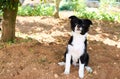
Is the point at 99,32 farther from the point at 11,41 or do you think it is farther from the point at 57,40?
the point at 11,41

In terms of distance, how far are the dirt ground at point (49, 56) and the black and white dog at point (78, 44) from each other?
0.77 feet

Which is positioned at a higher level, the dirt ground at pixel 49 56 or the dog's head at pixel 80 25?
the dog's head at pixel 80 25

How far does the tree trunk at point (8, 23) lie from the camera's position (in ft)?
24.4

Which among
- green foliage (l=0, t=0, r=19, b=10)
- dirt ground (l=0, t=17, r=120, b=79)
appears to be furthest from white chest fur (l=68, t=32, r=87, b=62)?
green foliage (l=0, t=0, r=19, b=10)

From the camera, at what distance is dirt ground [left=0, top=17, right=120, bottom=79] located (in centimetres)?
621

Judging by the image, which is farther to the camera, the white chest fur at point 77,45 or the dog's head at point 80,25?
the white chest fur at point 77,45

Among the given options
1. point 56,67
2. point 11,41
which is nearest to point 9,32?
point 11,41

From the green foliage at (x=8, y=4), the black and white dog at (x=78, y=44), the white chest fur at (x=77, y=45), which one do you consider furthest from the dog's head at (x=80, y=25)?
the green foliage at (x=8, y=4)

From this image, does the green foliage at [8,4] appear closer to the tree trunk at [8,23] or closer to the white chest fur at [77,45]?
the tree trunk at [8,23]

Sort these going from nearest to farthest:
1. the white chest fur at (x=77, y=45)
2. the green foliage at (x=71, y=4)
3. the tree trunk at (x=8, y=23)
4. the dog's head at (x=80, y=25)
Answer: the dog's head at (x=80, y=25) < the white chest fur at (x=77, y=45) < the tree trunk at (x=8, y=23) < the green foliage at (x=71, y=4)

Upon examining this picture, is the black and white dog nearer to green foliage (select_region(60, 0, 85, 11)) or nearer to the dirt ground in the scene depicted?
the dirt ground

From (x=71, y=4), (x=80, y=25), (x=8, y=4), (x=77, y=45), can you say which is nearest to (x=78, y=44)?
(x=77, y=45)

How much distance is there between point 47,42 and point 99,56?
1.57 metres

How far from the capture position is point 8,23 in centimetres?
751
